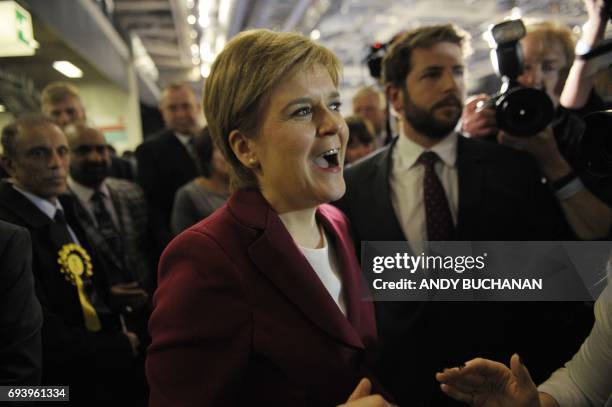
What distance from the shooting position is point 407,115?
1.26 metres

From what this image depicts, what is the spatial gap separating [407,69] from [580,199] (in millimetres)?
527

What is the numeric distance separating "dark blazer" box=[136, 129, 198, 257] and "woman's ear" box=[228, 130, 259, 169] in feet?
2.94

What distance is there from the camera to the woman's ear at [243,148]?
2.65 ft

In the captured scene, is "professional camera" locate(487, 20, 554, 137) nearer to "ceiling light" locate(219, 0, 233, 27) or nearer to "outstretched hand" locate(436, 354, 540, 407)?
"outstretched hand" locate(436, 354, 540, 407)

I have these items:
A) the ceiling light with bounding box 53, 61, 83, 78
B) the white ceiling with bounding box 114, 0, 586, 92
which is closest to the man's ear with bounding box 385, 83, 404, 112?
the ceiling light with bounding box 53, 61, 83, 78

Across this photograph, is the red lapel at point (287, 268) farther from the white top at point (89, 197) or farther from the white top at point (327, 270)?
the white top at point (89, 197)

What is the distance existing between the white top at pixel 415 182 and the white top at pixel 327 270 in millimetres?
262

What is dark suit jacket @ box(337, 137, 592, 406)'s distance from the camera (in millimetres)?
951

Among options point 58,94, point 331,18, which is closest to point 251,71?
point 58,94

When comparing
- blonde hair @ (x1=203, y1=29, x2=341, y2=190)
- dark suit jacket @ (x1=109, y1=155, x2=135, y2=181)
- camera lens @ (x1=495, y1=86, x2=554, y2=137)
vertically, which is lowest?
dark suit jacket @ (x1=109, y1=155, x2=135, y2=181)

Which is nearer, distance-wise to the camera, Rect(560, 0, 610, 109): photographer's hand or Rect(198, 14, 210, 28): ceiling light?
Rect(560, 0, 610, 109): photographer's hand

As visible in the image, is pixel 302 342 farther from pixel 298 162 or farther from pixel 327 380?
pixel 298 162

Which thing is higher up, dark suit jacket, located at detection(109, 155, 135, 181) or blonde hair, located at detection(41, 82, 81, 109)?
blonde hair, located at detection(41, 82, 81, 109)

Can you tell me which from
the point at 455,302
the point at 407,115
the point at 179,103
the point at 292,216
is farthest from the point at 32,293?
the point at 179,103
